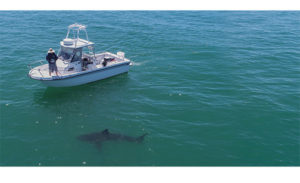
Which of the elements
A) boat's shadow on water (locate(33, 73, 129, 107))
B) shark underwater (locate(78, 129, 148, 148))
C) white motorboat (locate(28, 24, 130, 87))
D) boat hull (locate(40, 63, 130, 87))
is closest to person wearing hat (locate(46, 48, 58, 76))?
white motorboat (locate(28, 24, 130, 87))

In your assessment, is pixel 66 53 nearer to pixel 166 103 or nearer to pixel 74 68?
pixel 74 68

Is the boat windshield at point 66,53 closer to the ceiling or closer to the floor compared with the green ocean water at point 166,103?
closer to the ceiling

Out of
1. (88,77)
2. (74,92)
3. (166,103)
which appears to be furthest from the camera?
(88,77)

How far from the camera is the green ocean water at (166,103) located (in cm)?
1477

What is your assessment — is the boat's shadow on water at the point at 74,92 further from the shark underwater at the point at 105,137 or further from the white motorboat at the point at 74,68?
the shark underwater at the point at 105,137

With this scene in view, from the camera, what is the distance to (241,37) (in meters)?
36.9

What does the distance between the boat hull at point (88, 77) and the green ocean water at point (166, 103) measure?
0.62 metres

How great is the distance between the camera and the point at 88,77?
23.0 m

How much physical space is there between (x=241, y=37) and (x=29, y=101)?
105 ft

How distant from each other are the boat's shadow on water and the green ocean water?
0.30 feet

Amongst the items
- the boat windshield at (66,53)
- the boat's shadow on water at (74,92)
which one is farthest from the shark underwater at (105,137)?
the boat windshield at (66,53)

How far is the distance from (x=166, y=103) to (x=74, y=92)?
8.94 metres

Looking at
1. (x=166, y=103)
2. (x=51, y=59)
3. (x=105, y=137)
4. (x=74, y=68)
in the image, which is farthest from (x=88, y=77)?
(x=105, y=137)

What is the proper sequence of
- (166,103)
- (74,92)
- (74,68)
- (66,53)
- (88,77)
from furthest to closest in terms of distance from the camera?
(88,77) → (66,53) → (74,68) → (74,92) → (166,103)
